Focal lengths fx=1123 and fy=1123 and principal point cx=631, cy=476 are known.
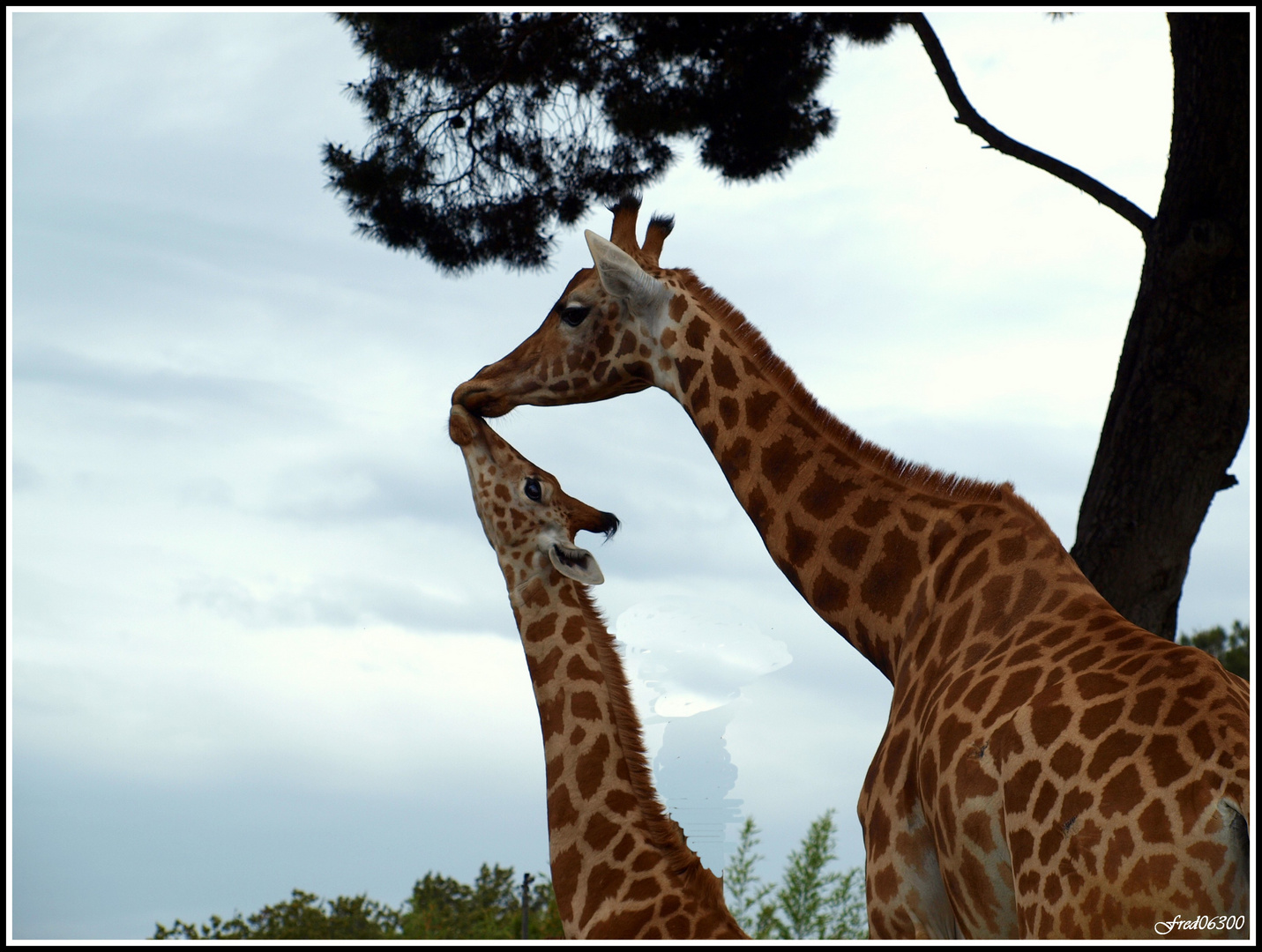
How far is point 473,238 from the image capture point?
6.26 meters

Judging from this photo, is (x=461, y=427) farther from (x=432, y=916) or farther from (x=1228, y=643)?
(x=1228, y=643)

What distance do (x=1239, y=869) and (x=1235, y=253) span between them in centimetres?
411

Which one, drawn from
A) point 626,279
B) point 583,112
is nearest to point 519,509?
point 626,279

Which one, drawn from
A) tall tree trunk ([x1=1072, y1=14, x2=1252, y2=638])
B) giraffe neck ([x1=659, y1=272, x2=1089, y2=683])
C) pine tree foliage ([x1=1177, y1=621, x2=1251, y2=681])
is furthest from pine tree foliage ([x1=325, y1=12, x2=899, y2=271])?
pine tree foliage ([x1=1177, y1=621, x2=1251, y2=681])

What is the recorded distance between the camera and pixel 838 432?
350cm

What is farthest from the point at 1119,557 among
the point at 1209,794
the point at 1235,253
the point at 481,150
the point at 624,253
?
the point at 481,150

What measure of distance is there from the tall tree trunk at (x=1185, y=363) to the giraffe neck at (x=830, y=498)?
8.19 ft

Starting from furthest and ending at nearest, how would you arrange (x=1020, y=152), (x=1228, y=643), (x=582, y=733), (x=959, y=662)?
(x=1228, y=643) < (x=1020, y=152) < (x=582, y=733) < (x=959, y=662)

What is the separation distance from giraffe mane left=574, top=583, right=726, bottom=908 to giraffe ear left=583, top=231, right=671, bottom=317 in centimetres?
106

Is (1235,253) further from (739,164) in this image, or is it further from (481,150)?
(481,150)

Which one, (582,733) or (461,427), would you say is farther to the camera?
(461,427)

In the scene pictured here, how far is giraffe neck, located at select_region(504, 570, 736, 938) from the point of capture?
335cm

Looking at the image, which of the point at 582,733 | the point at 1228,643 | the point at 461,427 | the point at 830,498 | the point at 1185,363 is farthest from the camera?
the point at 1228,643

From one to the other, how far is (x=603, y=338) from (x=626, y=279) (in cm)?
21
